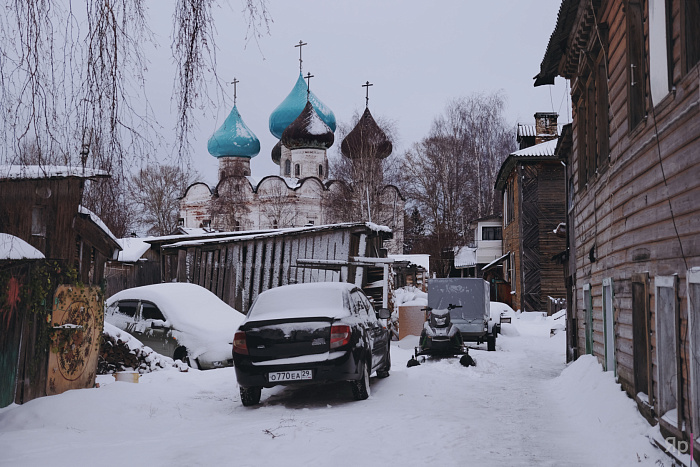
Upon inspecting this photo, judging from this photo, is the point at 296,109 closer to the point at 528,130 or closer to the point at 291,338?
the point at 528,130

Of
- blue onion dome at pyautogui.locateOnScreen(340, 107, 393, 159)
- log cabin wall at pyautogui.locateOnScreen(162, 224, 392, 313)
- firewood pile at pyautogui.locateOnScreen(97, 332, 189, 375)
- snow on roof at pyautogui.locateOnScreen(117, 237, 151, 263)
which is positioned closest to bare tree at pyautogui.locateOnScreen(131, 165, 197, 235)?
blue onion dome at pyautogui.locateOnScreen(340, 107, 393, 159)

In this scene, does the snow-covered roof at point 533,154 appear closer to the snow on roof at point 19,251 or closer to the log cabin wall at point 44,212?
the log cabin wall at point 44,212

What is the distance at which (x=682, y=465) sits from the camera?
5750 mm

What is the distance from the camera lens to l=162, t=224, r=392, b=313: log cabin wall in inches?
869

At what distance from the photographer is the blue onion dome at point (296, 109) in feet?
192

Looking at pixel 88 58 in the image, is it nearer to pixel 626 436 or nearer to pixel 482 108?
pixel 626 436

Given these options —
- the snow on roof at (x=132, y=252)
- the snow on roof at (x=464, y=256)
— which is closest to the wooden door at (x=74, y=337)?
the snow on roof at (x=132, y=252)

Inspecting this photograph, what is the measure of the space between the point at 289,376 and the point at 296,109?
50.6 metres

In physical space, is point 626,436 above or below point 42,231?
below

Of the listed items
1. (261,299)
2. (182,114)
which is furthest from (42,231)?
(182,114)

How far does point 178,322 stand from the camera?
14148 mm

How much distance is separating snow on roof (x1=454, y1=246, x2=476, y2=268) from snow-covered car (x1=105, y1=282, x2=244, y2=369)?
35098mm

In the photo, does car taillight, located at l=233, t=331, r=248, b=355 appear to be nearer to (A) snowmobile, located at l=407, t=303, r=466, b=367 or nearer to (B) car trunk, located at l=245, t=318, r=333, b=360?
(B) car trunk, located at l=245, t=318, r=333, b=360

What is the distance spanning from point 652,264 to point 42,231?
7.52 meters
